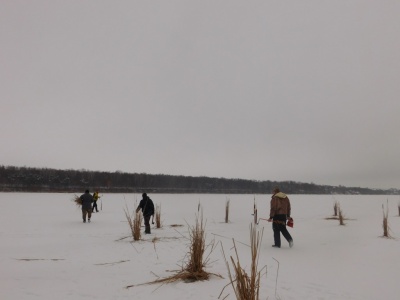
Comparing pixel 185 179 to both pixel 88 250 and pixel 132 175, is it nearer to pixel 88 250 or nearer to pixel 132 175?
pixel 132 175

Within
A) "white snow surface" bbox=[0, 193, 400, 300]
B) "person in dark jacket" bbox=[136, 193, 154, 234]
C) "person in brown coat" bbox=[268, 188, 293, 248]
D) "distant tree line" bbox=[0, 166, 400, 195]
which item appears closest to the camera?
"white snow surface" bbox=[0, 193, 400, 300]

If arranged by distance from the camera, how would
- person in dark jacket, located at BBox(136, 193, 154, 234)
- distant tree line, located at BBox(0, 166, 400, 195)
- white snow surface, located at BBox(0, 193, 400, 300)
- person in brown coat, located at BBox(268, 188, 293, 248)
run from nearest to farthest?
white snow surface, located at BBox(0, 193, 400, 300)
person in brown coat, located at BBox(268, 188, 293, 248)
person in dark jacket, located at BBox(136, 193, 154, 234)
distant tree line, located at BBox(0, 166, 400, 195)

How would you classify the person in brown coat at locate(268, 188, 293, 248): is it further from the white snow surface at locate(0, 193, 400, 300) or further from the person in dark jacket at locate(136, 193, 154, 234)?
the person in dark jacket at locate(136, 193, 154, 234)

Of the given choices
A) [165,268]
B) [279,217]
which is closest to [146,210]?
[279,217]

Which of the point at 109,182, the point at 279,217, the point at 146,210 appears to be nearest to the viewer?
the point at 279,217

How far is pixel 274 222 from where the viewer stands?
789 cm

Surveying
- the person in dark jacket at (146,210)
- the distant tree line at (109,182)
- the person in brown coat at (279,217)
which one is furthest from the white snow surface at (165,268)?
the distant tree line at (109,182)

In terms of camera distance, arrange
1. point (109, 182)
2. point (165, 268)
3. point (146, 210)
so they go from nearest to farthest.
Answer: point (165, 268), point (146, 210), point (109, 182)

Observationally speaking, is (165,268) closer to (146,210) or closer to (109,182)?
(146,210)

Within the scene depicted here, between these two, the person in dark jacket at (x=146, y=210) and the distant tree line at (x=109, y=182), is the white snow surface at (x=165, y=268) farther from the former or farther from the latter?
the distant tree line at (x=109, y=182)

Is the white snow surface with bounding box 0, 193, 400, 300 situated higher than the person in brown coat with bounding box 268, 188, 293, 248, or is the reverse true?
the person in brown coat with bounding box 268, 188, 293, 248

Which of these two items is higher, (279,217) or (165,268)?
(279,217)

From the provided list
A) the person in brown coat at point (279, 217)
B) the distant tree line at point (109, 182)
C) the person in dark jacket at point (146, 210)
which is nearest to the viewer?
the person in brown coat at point (279, 217)

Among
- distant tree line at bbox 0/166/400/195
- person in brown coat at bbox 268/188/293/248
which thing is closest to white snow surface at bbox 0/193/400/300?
person in brown coat at bbox 268/188/293/248
